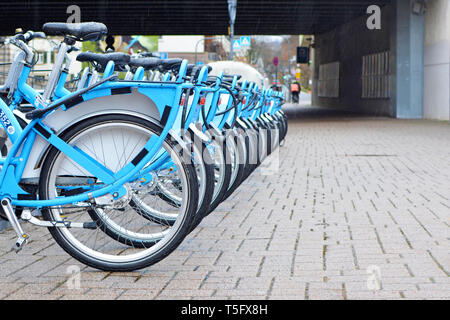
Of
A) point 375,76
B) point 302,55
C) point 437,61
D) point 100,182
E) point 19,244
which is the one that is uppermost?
point 302,55

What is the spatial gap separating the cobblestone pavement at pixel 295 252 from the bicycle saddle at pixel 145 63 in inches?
46.6

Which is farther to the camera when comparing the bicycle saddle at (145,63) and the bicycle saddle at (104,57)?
the bicycle saddle at (145,63)

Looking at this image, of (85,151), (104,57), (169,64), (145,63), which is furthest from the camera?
(169,64)

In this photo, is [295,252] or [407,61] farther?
[407,61]

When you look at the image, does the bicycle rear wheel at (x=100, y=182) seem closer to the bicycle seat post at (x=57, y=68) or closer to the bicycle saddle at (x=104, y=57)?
the bicycle seat post at (x=57, y=68)

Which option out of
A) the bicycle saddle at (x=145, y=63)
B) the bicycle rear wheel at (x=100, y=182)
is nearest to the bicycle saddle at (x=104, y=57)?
the bicycle saddle at (x=145, y=63)

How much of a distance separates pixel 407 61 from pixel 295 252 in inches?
852

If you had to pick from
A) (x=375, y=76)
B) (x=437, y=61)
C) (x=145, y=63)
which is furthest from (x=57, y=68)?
(x=375, y=76)

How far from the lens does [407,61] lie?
25078mm

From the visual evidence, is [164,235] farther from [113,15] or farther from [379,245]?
[113,15]

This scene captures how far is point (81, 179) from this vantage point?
4.09 metres

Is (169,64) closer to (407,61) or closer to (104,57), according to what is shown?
(104,57)

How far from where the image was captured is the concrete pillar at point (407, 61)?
81.3 ft

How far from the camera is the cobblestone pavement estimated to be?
365 cm
